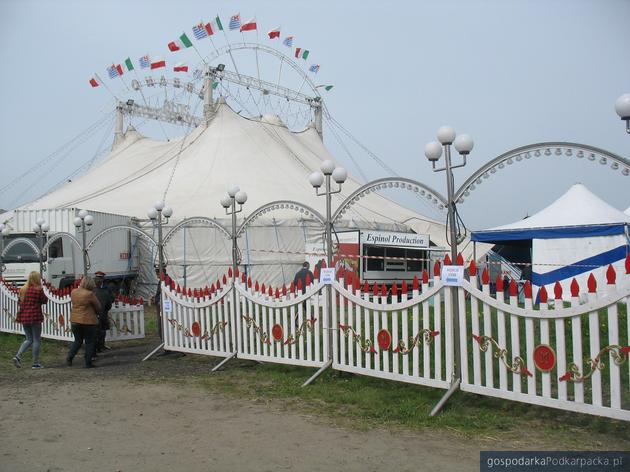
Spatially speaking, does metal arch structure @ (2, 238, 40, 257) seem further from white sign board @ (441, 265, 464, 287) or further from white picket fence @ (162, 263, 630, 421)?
white sign board @ (441, 265, 464, 287)

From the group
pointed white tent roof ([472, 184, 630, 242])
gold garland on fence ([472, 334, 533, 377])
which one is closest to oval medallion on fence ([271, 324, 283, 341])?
gold garland on fence ([472, 334, 533, 377])

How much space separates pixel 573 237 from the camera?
1305 centimetres

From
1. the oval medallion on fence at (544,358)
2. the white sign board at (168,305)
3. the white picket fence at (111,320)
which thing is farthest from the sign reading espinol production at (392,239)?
the oval medallion on fence at (544,358)

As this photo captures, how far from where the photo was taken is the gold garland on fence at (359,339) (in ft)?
19.4

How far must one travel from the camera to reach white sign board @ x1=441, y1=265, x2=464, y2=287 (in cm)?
516

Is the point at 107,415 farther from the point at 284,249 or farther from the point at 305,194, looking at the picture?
the point at 305,194

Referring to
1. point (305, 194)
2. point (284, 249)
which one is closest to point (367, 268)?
Result: point (284, 249)

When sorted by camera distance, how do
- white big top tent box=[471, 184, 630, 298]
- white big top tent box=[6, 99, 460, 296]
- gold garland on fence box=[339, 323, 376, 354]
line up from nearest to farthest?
gold garland on fence box=[339, 323, 376, 354]
white big top tent box=[471, 184, 630, 298]
white big top tent box=[6, 99, 460, 296]

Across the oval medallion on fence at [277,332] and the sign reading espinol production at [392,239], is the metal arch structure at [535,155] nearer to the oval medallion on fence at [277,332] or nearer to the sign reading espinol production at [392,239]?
the oval medallion on fence at [277,332]

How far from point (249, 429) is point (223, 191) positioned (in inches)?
644

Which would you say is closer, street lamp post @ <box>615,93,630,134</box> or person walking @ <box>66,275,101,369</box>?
street lamp post @ <box>615,93,630,134</box>

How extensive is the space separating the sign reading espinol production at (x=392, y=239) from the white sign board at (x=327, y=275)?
1017 cm

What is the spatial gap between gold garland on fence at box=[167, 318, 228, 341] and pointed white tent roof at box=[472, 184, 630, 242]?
8.95m

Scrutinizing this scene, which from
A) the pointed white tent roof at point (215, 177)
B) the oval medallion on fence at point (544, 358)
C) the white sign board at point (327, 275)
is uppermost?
the pointed white tent roof at point (215, 177)
